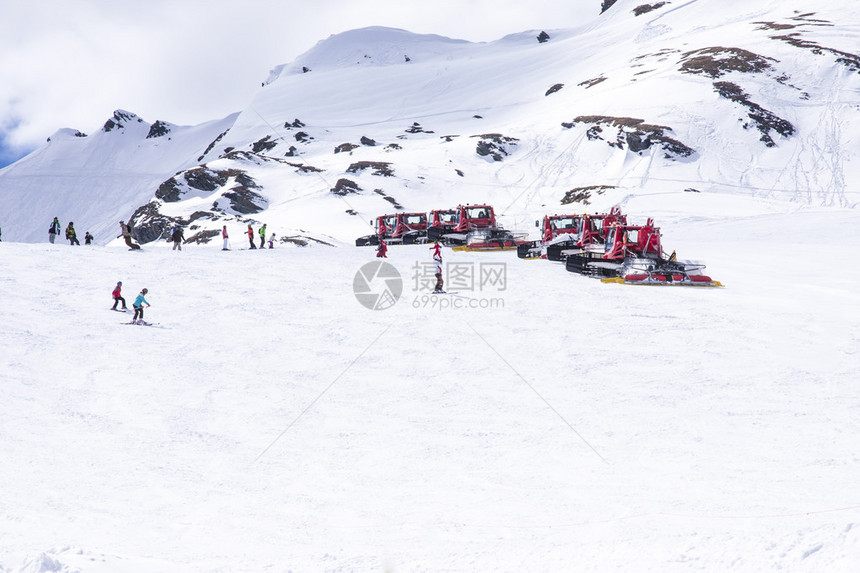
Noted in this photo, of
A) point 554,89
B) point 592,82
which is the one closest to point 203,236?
point 592,82

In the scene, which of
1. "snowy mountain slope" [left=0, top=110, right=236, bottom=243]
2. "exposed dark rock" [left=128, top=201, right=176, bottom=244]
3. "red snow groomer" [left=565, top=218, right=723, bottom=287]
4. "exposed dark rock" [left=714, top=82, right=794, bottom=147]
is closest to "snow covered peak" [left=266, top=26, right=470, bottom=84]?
"snowy mountain slope" [left=0, top=110, right=236, bottom=243]

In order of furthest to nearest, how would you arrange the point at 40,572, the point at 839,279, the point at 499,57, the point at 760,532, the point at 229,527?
1. the point at 499,57
2. the point at 839,279
3. the point at 229,527
4. the point at 760,532
5. the point at 40,572

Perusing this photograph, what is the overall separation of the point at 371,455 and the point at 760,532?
5.75 meters

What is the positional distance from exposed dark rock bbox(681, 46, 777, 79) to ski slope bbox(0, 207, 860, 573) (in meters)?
76.9

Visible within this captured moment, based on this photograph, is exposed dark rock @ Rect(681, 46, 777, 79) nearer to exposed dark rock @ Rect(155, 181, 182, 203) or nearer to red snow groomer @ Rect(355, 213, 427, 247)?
red snow groomer @ Rect(355, 213, 427, 247)

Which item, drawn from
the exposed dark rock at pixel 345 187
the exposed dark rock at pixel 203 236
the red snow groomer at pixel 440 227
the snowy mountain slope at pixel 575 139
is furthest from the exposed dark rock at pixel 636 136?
the exposed dark rock at pixel 203 236

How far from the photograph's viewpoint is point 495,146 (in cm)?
8600

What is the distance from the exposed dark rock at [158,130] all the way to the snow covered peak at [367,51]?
114 ft

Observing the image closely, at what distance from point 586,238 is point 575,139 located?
60.0 metres

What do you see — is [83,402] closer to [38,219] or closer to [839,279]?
[839,279]

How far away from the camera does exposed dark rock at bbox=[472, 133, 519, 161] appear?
8451 centimetres

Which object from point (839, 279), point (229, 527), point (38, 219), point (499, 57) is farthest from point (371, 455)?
point (499, 57)

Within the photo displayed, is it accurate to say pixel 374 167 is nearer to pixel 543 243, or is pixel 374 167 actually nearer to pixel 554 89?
pixel 554 89

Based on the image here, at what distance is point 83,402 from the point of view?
12812 mm
